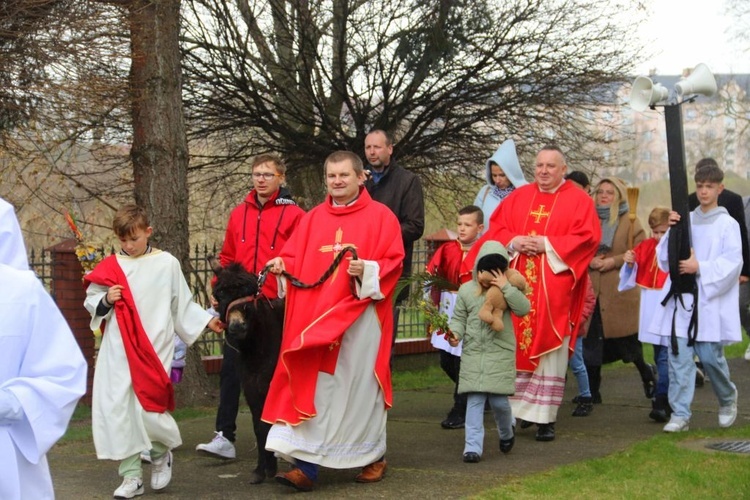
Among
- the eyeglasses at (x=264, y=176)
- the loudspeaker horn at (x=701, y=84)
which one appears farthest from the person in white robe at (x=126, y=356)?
the loudspeaker horn at (x=701, y=84)

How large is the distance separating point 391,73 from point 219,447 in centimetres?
724

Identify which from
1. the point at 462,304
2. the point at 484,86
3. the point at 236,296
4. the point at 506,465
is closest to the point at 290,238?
the point at 236,296

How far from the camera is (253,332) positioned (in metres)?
7.10

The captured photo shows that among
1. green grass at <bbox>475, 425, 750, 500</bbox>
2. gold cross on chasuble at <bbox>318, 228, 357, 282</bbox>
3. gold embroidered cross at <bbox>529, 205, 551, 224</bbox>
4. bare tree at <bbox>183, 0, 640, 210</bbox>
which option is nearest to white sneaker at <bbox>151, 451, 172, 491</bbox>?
gold cross on chasuble at <bbox>318, 228, 357, 282</bbox>

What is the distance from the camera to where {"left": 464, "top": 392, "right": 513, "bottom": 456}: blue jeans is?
25.6 feet

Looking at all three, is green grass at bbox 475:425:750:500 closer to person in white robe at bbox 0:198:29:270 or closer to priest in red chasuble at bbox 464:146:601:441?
priest in red chasuble at bbox 464:146:601:441

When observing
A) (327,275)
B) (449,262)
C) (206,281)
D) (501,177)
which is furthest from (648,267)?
(206,281)

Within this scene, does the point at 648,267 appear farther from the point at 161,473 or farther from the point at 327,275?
the point at 161,473

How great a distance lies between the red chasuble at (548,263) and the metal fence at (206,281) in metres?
0.87

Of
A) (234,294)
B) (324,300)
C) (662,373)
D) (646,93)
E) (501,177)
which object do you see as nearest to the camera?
(234,294)

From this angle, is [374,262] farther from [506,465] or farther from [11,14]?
[11,14]

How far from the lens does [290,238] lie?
7.43 meters

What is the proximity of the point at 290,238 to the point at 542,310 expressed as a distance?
218 cm

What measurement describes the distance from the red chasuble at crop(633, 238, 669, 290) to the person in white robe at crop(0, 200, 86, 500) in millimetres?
6829
